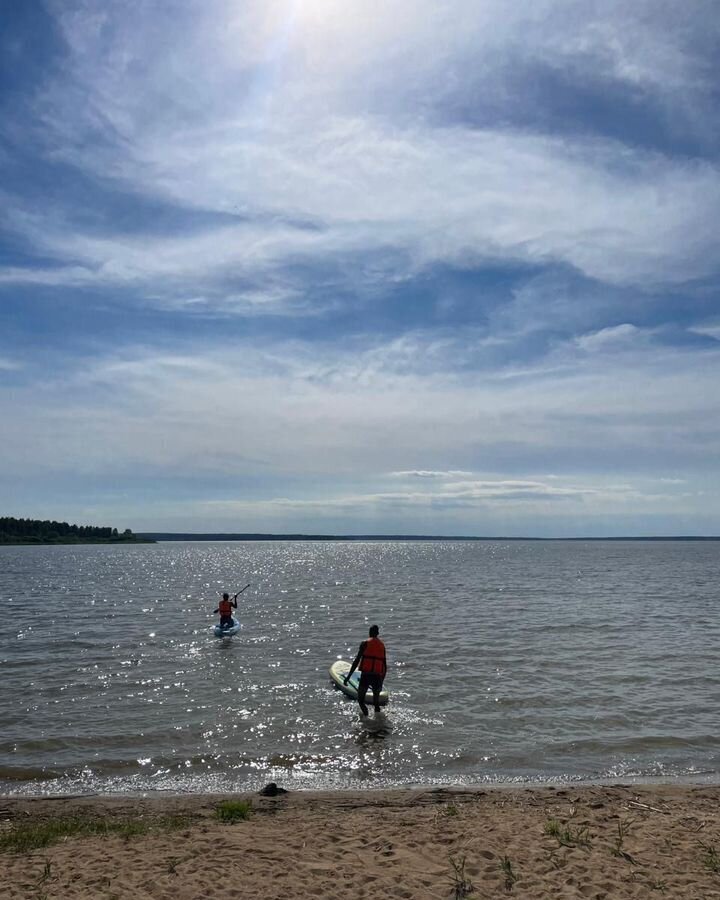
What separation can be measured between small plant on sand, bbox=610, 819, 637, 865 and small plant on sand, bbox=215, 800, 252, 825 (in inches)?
179

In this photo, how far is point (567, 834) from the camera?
26.9 feet

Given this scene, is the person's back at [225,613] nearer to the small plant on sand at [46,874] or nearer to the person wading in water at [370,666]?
the person wading in water at [370,666]

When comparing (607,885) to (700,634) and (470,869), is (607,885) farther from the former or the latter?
(700,634)

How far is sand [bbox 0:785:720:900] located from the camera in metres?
6.87

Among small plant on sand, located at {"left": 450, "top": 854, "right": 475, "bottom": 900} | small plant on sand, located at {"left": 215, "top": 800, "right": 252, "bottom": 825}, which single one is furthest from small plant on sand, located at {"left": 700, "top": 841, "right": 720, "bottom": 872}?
small plant on sand, located at {"left": 215, "top": 800, "right": 252, "bottom": 825}

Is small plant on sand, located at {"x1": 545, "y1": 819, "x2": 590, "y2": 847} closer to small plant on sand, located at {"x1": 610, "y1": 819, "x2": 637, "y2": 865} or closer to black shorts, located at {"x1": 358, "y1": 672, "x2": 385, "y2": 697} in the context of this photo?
small plant on sand, located at {"x1": 610, "y1": 819, "x2": 637, "y2": 865}

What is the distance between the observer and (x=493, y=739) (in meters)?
13.2

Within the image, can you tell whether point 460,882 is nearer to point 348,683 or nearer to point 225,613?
point 348,683

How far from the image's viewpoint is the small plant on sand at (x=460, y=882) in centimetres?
673

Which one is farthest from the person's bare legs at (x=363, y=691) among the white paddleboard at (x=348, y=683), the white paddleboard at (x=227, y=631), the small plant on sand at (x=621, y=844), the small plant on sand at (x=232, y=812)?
the white paddleboard at (x=227, y=631)

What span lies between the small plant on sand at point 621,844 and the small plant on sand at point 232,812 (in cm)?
455

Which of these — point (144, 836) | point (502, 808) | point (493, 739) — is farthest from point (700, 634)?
point (144, 836)

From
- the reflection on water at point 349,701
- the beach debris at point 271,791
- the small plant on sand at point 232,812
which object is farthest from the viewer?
the reflection on water at point 349,701

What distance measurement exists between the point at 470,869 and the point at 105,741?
8531 millimetres
